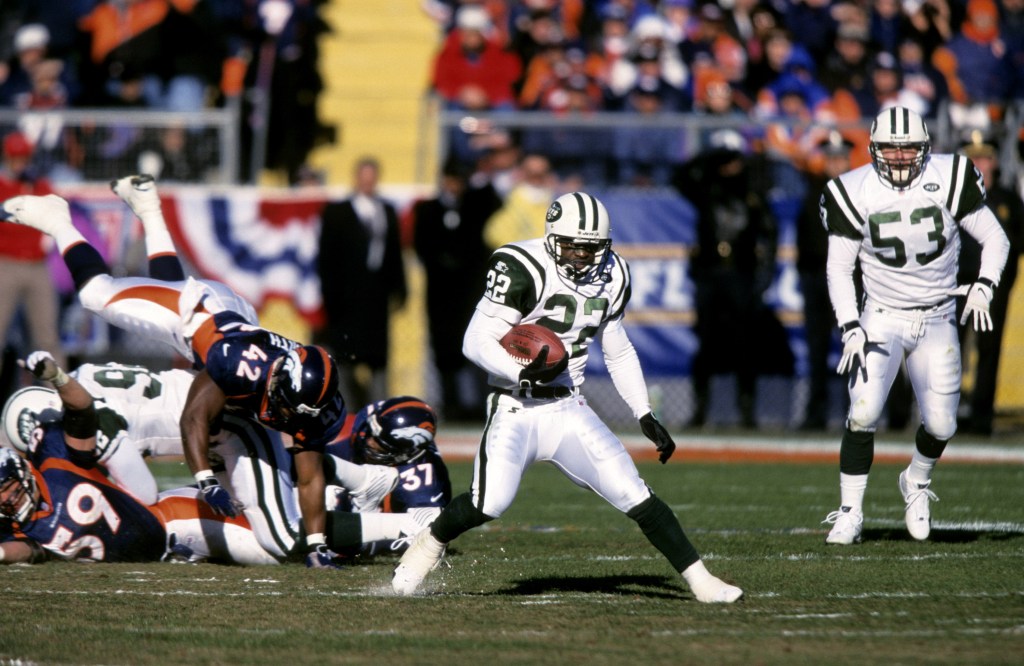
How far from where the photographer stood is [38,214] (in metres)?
8.77

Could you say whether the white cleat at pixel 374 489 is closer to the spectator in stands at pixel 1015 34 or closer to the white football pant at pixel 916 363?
the white football pant at pixel 916 363

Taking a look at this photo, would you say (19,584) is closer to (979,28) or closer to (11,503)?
(11,503)

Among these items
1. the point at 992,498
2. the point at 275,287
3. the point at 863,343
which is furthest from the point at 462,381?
the point at 863,343

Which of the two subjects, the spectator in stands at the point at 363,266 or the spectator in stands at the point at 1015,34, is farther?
the spectator in stands at the point at 1015,34

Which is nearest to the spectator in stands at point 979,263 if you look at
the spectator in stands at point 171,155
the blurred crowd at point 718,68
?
the blurred crowd at point 718,68

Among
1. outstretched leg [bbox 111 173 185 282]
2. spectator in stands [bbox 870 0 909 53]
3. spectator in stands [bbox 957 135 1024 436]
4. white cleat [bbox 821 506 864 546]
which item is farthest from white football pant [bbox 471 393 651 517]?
spectator in stands [bbox 870 0 909 53]

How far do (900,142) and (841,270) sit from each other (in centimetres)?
65

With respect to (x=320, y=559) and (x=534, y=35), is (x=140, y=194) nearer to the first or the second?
(x=320, y=559)

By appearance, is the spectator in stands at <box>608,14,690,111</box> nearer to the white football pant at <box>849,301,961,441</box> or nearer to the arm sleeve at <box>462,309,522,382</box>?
the white football pant at <box>849,301,961,441</box>

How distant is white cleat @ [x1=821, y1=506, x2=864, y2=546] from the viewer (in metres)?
7.48

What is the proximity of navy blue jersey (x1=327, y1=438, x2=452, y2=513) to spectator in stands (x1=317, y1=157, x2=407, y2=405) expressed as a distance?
5438 millimetres

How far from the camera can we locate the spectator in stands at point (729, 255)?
13156mm

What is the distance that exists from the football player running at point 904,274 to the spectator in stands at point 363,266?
607 centimetres

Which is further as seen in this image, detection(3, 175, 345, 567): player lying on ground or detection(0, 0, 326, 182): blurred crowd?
detection(0, 0, 326, 182): blurred crowd
